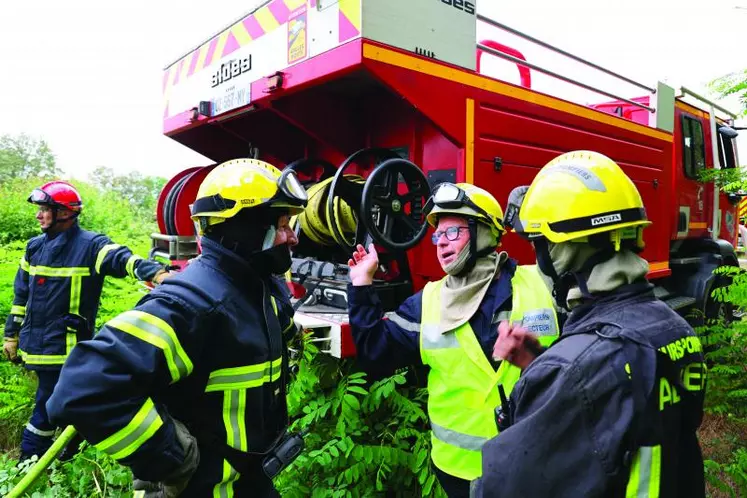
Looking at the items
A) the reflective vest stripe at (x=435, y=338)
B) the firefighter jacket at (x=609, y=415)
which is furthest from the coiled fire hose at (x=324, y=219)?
the firefighter jacket at (x=609, y=415)

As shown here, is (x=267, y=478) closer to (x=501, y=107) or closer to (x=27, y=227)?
(x=501, y=107)

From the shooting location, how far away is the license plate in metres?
3.45

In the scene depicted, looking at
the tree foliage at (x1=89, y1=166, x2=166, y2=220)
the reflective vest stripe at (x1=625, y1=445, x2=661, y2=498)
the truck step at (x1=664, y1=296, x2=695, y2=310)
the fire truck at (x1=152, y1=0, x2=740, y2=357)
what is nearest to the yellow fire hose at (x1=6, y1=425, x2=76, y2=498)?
the fire truck at (x1=152, y1=0, x2=740, y2=357)

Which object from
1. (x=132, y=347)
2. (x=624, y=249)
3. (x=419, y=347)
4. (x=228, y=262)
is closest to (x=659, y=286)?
(x=419, y=347)

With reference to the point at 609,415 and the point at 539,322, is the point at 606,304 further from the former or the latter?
the point at 539,322

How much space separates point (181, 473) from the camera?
1.41 metres

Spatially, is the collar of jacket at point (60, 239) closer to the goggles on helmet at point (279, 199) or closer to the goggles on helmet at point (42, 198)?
the goggles on helmet at point (42, 198)

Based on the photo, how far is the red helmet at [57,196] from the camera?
3.80m

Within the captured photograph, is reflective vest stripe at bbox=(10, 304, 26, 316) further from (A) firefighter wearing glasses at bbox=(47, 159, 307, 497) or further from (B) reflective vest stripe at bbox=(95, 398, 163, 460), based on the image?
(B) reflective vest stripe at bbox=(95, 398, 163, 460)

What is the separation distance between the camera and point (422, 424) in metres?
2.88

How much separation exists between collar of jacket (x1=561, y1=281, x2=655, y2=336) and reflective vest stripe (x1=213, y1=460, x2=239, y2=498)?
3.44 ft

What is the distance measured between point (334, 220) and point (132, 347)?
1.73 m

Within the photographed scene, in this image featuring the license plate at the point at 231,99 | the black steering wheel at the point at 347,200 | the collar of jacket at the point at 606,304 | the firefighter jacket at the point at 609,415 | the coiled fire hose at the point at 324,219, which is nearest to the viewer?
the firefighter jacket at the point at 609,415

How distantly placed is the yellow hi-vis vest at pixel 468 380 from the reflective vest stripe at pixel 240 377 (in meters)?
0.73
